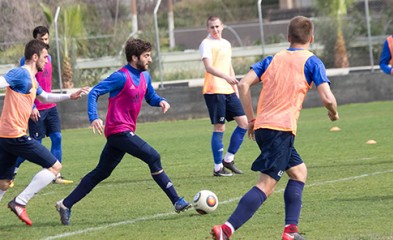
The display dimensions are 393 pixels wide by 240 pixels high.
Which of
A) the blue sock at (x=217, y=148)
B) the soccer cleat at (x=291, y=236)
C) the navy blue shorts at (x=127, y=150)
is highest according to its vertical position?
the navy blue shorts at (x=127, y=150)

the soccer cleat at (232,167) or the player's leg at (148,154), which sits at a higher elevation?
the player's leg at (148,154)

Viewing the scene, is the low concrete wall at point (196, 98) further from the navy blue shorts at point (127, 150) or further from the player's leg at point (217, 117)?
the navy blue shorts at point (127, 150)

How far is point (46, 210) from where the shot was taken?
33.4 feet

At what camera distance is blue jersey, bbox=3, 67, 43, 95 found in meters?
9.11

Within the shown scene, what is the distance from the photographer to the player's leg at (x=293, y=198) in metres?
7.50

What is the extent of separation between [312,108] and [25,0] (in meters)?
12.0

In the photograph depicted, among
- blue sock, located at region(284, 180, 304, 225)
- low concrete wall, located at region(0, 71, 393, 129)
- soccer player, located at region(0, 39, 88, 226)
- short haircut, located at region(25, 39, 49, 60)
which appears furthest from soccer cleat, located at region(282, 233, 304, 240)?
low concrete wall, located at region(0, 71, 393, 129)

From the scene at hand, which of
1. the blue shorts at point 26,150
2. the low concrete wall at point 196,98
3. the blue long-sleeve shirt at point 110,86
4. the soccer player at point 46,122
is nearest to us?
the blue long-sleeve shirt at point 110,86

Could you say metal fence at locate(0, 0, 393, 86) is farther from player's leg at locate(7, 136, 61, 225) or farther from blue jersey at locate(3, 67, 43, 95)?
player's leg at locate(7, 136, 61, 225)

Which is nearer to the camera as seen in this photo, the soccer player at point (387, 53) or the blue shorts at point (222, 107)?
the blue shorts at point (222, 107)

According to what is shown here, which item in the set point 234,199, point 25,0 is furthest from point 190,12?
point 234,199

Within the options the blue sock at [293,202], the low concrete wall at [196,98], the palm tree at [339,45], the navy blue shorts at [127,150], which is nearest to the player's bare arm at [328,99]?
the blue sock at [293,202]

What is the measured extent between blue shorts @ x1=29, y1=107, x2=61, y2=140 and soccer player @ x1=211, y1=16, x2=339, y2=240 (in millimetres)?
5728

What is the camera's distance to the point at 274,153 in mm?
7426
